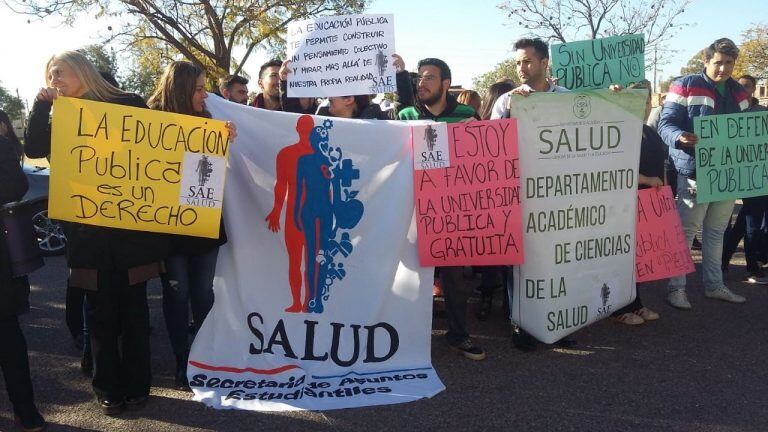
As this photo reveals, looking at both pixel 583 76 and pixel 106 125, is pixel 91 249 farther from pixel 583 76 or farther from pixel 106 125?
pixel 583 76

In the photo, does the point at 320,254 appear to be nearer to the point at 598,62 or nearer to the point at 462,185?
the point at 462,185

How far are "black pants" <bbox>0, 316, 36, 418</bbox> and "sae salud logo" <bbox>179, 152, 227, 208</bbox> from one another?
1.02m

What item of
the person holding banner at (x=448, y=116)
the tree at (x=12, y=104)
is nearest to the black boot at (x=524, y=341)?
the person holding banner at (x=448, y=116)

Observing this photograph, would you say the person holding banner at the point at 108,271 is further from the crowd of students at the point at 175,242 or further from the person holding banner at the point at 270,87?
the person holding banner at the point at 270,87

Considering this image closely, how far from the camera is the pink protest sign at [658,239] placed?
13.6ft

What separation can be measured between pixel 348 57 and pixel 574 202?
1734 millimetres

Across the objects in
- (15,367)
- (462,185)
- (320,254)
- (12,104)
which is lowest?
(15,367)

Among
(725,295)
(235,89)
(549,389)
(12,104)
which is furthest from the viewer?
(12,104)

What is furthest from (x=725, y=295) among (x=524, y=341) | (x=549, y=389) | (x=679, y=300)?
(x=549, y=389)

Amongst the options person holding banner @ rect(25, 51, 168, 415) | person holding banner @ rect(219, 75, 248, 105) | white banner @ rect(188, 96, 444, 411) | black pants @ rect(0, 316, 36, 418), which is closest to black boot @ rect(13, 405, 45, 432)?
black pants @ rect(0, 316, 36, 418)

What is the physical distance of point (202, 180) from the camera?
3.08 meters

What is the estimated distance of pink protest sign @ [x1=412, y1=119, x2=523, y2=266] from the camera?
3.48 metres

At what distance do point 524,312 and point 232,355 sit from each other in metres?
1.82

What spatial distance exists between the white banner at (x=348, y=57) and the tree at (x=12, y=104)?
2486 inches
